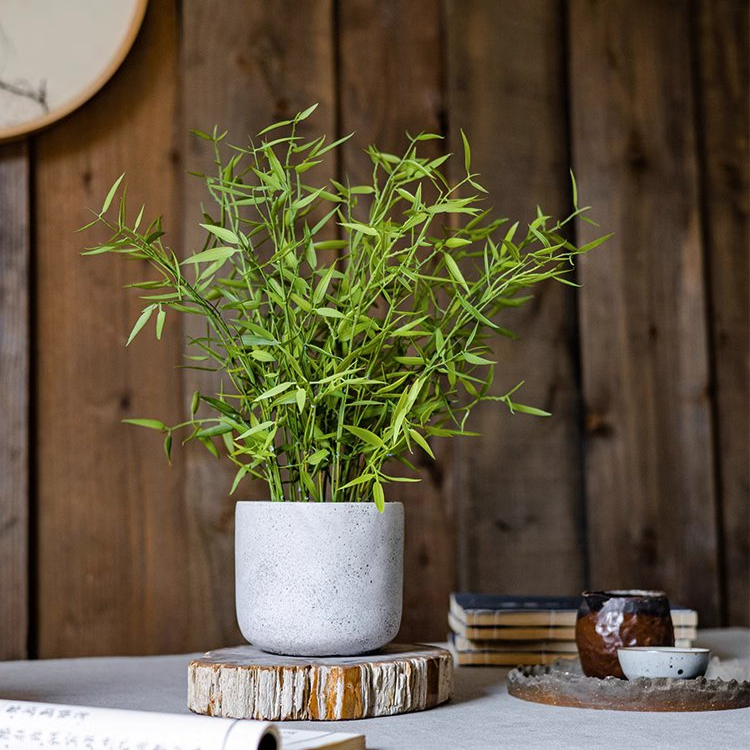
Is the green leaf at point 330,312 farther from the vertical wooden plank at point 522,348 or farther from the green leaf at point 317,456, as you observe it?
the vertical wooden plank at point 522,348

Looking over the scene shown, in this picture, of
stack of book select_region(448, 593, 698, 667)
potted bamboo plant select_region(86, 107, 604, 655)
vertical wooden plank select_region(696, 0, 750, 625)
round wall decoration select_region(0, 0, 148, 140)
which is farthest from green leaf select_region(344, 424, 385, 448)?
vertical wooden plank select_region(696, 0, 750, 625)

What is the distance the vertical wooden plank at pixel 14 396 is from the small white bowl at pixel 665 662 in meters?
0.77

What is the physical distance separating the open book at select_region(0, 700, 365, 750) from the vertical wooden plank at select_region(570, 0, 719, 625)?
2.95ft

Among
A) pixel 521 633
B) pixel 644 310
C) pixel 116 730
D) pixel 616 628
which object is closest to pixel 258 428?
pixel 116 730

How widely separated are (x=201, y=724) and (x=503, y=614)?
0.64 metres

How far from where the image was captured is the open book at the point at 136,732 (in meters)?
0.63

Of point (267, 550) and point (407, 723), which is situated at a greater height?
point (267, 550)

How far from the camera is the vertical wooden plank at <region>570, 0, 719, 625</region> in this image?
1.53 metres

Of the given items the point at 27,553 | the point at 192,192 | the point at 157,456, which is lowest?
the point at 27,553

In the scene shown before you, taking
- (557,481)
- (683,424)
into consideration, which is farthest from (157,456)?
(683,424)

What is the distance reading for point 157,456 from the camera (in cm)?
136

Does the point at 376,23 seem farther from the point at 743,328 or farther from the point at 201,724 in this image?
the point at 201,724

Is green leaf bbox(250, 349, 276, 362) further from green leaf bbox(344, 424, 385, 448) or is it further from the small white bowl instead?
the small white bowl

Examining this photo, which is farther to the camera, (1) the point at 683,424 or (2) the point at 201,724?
(1) the point at 683,424
